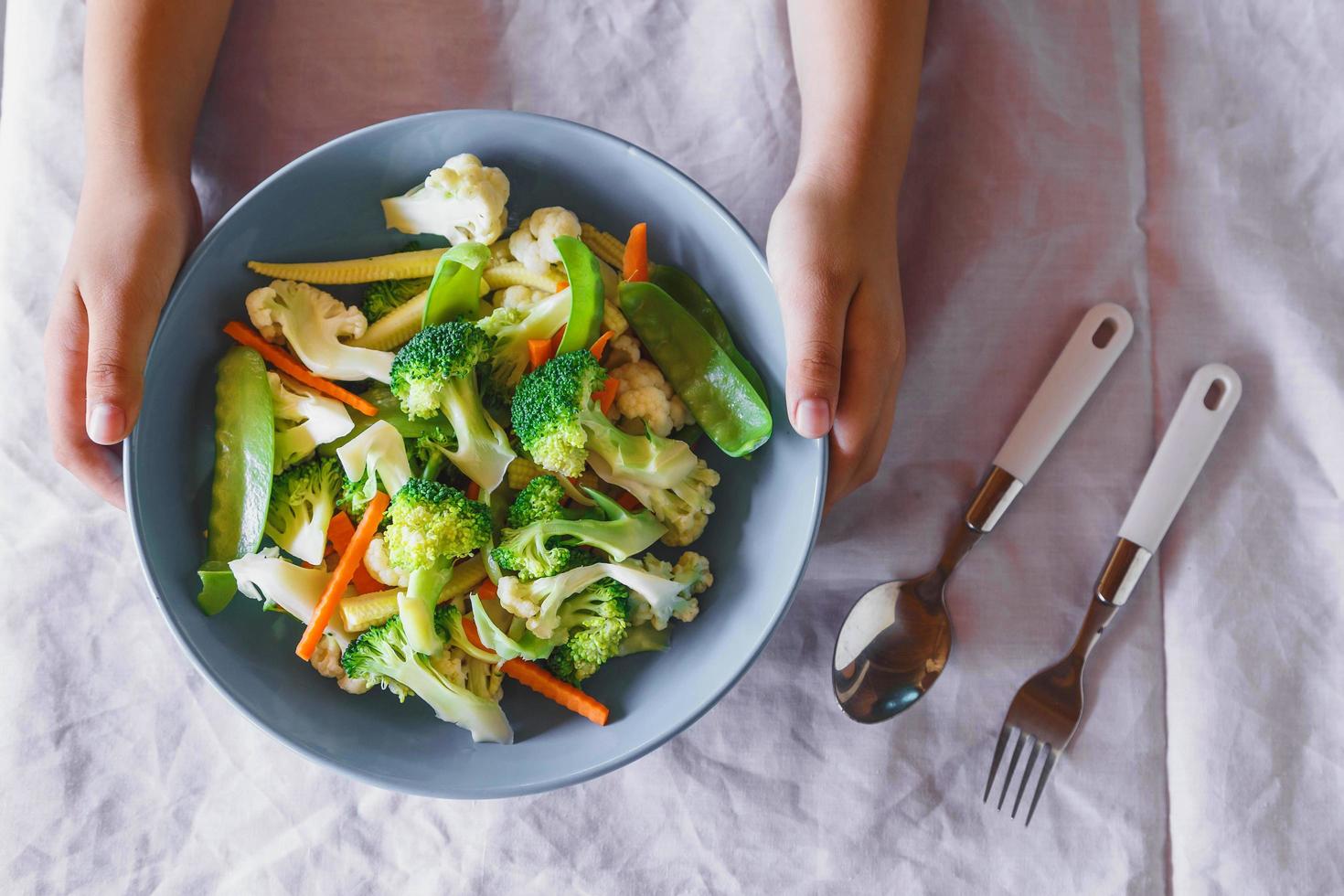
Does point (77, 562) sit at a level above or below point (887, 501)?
below

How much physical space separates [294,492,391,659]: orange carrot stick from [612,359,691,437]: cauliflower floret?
0.29 m

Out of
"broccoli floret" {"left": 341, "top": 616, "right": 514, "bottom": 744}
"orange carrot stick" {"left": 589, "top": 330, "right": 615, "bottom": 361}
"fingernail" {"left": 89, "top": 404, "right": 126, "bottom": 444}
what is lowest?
"broccoli floret" {"left": 341, "top": 616, "right": 514, "bottom": 744}

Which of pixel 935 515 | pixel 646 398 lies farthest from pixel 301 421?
pixel 935 515

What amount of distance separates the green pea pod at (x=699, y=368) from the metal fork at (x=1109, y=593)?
521 mm

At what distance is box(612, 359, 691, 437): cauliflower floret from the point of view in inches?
42.8

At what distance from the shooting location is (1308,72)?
4.32 ft

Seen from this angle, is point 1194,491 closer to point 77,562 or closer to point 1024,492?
point 1024,492

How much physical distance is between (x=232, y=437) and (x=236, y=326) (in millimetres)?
128

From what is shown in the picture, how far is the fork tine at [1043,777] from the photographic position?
1224 mm

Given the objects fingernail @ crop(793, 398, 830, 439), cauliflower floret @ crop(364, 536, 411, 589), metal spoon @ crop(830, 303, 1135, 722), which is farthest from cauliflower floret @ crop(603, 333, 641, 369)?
metal spoon @ crop(830, 303, 1135, 722)

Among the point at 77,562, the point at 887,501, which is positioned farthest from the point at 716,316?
the point at 77,562

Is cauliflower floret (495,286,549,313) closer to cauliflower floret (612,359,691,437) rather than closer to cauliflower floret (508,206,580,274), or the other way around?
cauliflower floret (508,206,580,274)

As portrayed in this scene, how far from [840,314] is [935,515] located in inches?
13.8

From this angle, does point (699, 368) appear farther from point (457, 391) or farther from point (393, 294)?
point (393, 294)
